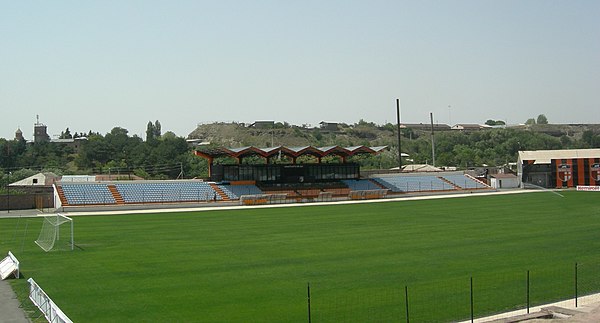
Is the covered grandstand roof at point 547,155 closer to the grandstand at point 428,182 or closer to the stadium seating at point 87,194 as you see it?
the grandstand at point 428,182

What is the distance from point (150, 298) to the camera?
20578 millimetres

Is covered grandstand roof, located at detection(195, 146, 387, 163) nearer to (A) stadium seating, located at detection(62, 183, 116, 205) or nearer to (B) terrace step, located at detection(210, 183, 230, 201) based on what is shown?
(B) terrace step, located at detection(210, 183, 230, 201)

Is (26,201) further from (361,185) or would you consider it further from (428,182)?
(428,182)

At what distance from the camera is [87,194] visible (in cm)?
6619

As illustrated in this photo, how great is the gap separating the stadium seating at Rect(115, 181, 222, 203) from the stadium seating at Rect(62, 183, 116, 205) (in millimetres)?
1829

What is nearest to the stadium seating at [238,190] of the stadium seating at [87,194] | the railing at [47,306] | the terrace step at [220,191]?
the terrace step at [220,191]

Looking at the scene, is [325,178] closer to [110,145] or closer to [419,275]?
[419,275]

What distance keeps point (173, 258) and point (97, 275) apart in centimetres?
484

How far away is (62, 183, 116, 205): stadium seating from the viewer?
64.2 meters

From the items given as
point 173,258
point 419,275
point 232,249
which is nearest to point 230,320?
point 419,275

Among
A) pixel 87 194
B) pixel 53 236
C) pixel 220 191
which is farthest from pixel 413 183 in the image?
pixel 53 236

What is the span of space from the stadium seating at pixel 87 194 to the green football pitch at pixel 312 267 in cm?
1552

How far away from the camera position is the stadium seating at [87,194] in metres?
64.2

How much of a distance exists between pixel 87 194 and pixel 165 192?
9.01 metres
